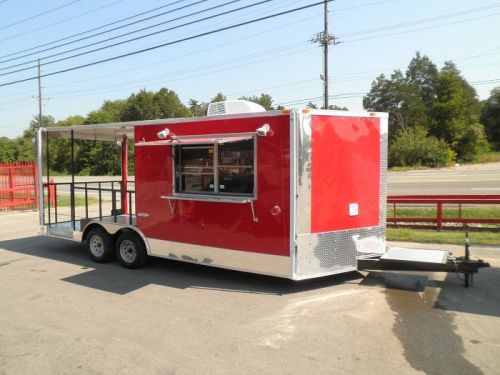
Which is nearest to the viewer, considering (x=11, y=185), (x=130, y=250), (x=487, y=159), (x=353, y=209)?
(x=353, y=209)

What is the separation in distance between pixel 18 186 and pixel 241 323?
1546 centimetres

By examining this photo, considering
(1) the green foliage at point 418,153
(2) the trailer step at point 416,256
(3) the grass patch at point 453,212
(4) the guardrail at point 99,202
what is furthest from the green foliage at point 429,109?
(2) the trailer step at point 416,256

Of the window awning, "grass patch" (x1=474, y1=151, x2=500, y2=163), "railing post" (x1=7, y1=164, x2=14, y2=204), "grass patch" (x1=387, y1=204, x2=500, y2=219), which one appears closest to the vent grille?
the window awning

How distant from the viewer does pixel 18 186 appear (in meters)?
17.7

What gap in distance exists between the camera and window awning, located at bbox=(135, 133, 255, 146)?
650 cm

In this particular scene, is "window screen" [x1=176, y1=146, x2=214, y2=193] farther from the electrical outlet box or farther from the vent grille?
the electrical outlet box

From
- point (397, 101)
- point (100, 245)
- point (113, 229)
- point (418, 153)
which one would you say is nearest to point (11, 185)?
point (100, 245)

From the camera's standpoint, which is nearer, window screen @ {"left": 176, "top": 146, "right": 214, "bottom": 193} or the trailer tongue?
the trailer tongue

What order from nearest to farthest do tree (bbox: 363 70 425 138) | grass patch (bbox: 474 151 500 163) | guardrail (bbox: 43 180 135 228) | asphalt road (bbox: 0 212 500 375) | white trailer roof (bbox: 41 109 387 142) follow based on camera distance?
1. asphalt road (bbox: 0 212 500 375)
2. white trailer roof (bbox: 41 109 387 142)
3. guardrail (bbox: 43 180 135 228)
4. grass patch (bbox: 474 151 500 163)
5. tree (bbox: 363 70 425 138)

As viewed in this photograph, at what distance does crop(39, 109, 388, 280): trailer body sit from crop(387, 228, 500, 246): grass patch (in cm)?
309

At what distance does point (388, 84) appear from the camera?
75875mm

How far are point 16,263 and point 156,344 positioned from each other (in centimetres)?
531

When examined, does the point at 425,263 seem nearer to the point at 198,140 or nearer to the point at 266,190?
the point at 266,190

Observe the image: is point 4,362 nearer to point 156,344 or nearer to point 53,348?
point 53,348
